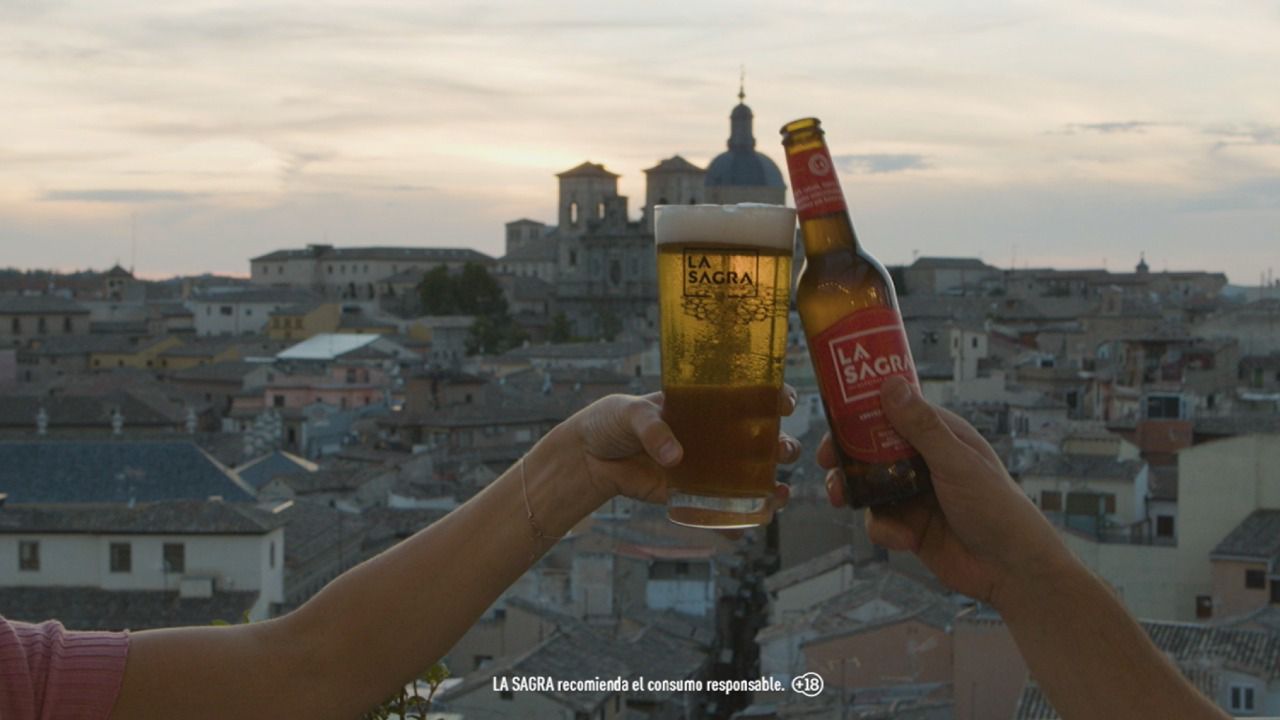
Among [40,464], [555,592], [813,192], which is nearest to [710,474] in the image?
[813,192]

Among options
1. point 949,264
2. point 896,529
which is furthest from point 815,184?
point 949,264

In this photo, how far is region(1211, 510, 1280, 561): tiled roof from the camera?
11.1m

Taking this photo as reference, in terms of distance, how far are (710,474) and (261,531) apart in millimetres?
9283

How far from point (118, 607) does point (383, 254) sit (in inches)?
2510

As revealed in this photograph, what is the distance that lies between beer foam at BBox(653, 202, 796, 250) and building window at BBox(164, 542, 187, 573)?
9454 millimetres

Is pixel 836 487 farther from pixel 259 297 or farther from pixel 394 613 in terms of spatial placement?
pixel 259 297

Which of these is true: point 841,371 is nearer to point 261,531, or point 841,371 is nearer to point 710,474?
point 710,474

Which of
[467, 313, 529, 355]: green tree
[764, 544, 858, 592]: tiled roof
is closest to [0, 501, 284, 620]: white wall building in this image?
[764, 544, 858, 592]: tiled roof

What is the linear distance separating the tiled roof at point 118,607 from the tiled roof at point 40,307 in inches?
1687

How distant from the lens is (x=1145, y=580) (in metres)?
12.1

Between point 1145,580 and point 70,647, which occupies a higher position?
point 70,647

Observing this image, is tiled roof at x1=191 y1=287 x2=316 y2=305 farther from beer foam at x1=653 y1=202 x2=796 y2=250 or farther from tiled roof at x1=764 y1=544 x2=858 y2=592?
beer foam at x1=653 y1=202 x2=796 y2=250

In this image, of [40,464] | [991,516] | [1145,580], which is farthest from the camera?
[40,464]

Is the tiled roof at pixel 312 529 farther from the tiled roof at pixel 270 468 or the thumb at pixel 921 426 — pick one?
the thumb at pixel 921 426
